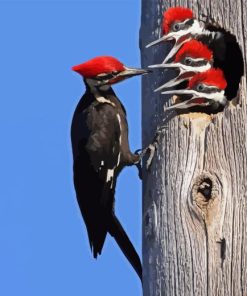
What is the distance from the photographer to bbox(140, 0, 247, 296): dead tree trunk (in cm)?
333

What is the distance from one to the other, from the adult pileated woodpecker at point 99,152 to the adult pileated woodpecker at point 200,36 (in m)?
0.51

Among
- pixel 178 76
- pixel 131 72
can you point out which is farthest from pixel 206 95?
pixel 131 72

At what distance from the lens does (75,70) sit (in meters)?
4.24

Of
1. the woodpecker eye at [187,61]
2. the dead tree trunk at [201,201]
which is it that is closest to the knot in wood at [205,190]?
the dead tree trunk at [201,201]

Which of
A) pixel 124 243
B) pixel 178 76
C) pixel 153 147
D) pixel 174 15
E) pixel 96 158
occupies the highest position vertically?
pixel 174 15

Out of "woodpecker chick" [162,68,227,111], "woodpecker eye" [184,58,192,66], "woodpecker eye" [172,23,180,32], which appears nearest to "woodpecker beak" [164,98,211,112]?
"woodpecker chick" [162,68,227,111]

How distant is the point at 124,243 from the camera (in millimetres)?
4207

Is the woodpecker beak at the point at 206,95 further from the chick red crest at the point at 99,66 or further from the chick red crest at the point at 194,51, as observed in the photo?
the chick red crest at the point at 99,66

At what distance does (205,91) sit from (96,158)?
0.80 meters

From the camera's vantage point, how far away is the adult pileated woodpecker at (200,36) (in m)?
3.72

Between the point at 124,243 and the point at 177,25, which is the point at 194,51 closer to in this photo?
the point at 177,25

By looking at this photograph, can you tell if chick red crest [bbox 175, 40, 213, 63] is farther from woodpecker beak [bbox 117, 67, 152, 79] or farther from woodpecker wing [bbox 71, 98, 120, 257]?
woodpecker wing [bbox 71, 98, 120, 257]

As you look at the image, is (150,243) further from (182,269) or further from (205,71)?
(205,71)

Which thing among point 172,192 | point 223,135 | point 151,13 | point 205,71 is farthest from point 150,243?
point 151,13
